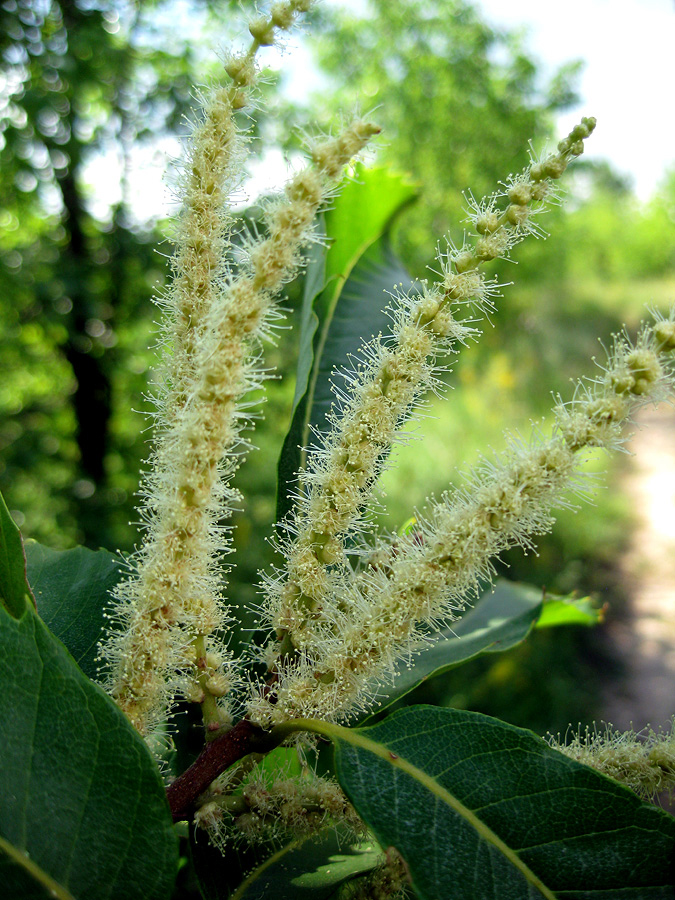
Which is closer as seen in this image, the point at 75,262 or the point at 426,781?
the point at 426,781

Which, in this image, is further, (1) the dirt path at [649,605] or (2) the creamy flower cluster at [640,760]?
(1) the dirt path at [649,605]

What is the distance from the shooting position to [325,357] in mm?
1111

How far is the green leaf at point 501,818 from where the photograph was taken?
2.10 feet

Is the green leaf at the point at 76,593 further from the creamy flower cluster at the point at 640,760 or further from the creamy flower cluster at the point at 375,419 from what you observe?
the creamy flower cluster at the point at 640,760

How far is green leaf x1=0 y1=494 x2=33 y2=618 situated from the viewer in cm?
72

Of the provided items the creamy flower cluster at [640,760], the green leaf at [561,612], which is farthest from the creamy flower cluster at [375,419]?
the green leaf at [561,612]

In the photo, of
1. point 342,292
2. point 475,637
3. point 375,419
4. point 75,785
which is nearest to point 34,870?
point 75,785

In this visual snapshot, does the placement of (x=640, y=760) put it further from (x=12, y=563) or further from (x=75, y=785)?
(x=12, y=563)

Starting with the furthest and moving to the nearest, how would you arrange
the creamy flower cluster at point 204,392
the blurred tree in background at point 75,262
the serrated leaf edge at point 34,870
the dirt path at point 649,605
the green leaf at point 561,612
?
the dirt path at point 649,605 < the blurred tree in background at point 75,262 < the green leaf at point 561,612 < the creamy flower cluster at point 204,392 < the serrated leaf edge at point 34,870

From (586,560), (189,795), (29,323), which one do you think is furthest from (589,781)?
(586,560)

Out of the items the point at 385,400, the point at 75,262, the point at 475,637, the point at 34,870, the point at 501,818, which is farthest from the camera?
the point at 75,262

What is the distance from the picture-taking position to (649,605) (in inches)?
309

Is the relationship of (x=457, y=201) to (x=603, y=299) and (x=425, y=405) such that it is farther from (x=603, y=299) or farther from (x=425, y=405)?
(x=603, y=299)

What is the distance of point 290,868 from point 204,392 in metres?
0.61
